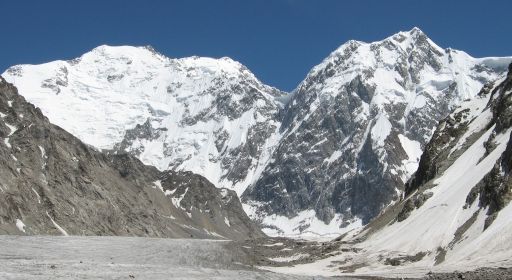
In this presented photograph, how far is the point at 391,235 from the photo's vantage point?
347 ft

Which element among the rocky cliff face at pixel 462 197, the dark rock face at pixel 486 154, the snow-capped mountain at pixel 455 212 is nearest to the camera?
the snow-capped mountain at pixel 455 212

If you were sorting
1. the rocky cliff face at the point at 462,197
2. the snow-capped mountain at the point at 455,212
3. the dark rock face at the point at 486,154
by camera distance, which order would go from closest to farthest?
the snow-capped mountain at the point at 455,212, the rocky cliff face at the point at 462,197, the dark rock face at the point at 486,154

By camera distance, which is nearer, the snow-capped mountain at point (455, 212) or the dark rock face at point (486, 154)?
the snow-capped mountain at point (455, 212)

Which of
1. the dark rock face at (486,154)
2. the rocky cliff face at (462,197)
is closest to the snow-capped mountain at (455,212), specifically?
the rocky cliff face at (462,197)

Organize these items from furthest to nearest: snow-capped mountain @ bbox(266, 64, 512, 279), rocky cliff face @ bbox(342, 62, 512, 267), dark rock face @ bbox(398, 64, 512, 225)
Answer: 1. dark rock face @ bbox(398, 64, 512, 225)
2. rocky cliff face @ bbox(342, 62, 512, 267)
3. snow-capped mountain @ bbox(266, 64, 512, 279)

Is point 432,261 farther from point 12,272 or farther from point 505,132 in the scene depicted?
point 12,272

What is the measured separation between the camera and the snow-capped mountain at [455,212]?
74.4m

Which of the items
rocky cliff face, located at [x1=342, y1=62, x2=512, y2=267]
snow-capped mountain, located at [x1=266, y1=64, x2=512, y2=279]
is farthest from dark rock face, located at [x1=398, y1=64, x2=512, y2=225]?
snow-capped mountain, located at [x1=266, y1=64, x2=512, y2=279]

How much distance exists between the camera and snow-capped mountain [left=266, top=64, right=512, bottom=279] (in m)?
74.4

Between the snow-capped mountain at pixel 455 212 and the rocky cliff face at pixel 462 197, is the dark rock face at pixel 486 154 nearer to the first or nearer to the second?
the rocky cliff face at pixel 462 197

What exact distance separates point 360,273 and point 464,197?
18.3 m

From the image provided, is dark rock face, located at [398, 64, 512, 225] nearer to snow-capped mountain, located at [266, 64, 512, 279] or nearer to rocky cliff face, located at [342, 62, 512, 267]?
rocky cliff face, located at [342, 62, 512, 267]

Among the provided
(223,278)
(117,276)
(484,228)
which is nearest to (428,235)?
(484,228)

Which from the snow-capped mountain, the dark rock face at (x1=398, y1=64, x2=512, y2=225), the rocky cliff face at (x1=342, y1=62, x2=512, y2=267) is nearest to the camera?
the snow-capped mountain
